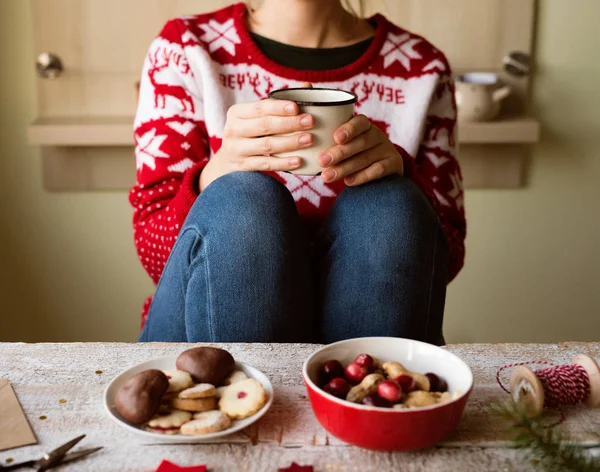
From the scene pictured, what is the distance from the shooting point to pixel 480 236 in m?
1.96

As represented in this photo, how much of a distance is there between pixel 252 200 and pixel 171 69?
1.43 feet

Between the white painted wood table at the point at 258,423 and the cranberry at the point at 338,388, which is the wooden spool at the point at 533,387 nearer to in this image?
the white painted wood table at the point at 258,423

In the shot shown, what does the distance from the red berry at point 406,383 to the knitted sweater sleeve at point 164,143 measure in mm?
530

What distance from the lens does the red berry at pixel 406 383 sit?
62cm

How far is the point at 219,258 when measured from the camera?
855 mm

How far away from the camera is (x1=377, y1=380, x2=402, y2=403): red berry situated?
0.60m

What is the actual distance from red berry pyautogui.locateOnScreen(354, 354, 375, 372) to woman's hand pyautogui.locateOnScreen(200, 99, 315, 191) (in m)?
0.26

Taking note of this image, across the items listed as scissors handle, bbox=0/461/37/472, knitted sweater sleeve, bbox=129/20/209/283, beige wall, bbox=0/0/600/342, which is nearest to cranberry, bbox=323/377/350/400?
scissors handle, bbox=0/461/37/472

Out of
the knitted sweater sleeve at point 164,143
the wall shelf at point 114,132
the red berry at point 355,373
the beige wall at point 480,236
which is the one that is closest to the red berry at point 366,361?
the red berry at point 355,373

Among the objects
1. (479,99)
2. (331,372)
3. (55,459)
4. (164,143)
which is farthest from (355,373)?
(479,99)

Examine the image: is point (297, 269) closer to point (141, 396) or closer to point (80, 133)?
point (141, 396)

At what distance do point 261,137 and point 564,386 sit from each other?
439mm

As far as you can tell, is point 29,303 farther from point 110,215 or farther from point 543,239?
point 543,239

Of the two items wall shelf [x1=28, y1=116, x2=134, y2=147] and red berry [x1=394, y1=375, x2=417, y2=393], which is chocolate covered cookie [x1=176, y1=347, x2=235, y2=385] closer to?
red berry [x1=394, y1=375, x2=417, y2=393]
